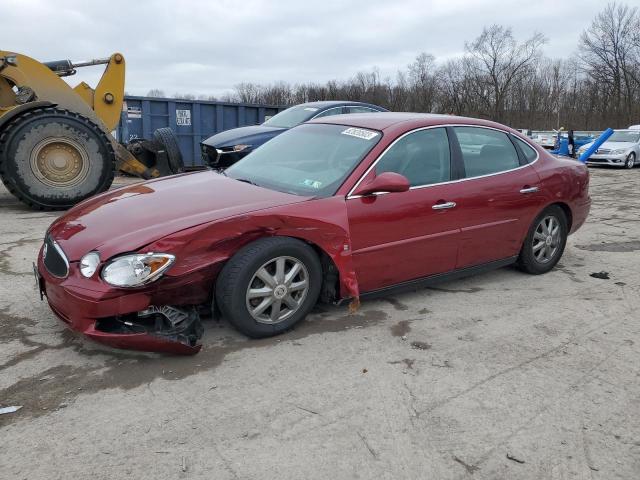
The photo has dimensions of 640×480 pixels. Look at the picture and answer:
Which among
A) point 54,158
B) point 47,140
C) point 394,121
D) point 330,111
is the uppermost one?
point 330,111

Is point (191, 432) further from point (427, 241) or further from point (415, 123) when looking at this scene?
point (415, 123)

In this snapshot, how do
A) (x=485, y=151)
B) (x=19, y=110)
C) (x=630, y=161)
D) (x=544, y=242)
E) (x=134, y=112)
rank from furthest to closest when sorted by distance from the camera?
(x=630, y=161) → (x=134, y=112) → (x=19, y=110) → (x=544, y=242) → (x=485, y=151)

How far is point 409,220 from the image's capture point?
4051 mm

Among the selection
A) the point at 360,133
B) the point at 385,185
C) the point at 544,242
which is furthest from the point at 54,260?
the point at 544,242

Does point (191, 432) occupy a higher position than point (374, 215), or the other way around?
point (374, 215)

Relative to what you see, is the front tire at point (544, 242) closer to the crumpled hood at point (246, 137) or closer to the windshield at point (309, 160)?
the windshield at point (309, 160)

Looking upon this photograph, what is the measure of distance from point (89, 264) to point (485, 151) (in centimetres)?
333

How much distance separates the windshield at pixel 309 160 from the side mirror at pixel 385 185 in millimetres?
188

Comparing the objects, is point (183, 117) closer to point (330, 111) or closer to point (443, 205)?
point (330, 111)

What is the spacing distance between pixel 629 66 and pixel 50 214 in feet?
171

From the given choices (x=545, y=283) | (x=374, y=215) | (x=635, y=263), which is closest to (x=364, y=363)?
(x=374, y=215)

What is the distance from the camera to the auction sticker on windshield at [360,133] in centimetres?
422

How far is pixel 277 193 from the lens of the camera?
3828 mm

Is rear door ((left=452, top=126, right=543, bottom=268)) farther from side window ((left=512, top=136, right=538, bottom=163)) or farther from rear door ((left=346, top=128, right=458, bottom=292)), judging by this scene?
rear door ((left=346, top=128, right=458, bottom=292))
